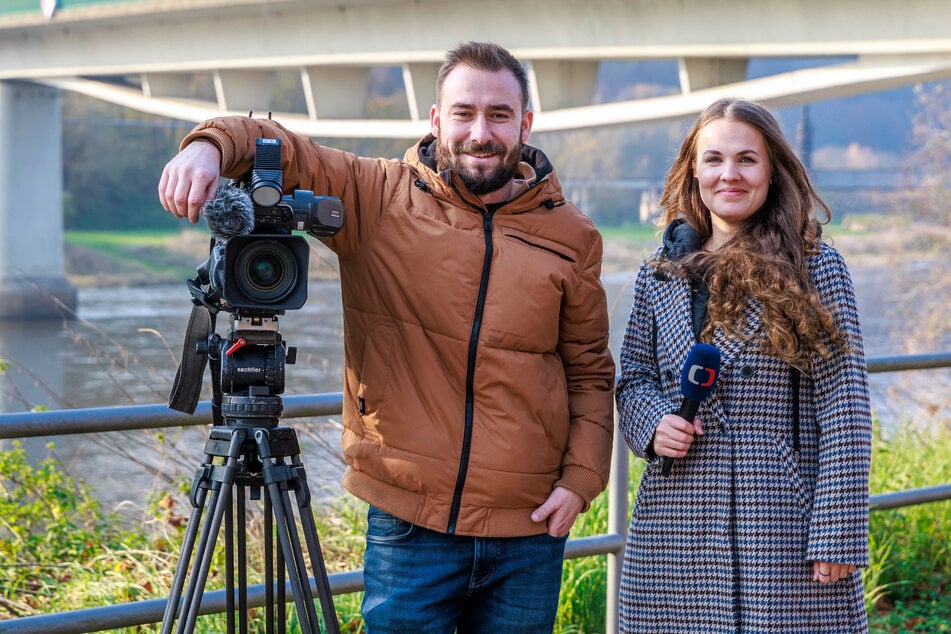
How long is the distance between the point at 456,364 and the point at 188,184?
2.24 feet

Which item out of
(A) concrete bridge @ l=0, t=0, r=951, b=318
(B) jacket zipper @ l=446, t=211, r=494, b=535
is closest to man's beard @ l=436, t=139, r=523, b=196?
(B) jacket zipper @ l=446, t=211, r=494, b=535

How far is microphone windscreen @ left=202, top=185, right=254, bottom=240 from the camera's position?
2088 mm

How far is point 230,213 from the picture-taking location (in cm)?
209

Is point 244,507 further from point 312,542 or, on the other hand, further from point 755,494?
point 755,494

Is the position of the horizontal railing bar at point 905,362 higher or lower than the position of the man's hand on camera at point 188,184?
lower

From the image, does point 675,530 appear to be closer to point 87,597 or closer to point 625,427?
point 625,427

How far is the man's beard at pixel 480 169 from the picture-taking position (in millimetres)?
2465

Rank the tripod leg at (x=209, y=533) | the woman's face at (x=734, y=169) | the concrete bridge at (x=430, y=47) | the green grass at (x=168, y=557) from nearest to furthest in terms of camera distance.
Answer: the tripod leg at (x=209, y=533)
the woman's face at (x=734, y=169)
the green grass at (x=168, y=557)
the concrete bridge at (x=430, y=47)

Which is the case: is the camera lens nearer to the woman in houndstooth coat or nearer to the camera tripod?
the camera tripod

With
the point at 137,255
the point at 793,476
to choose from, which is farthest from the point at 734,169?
the point at 137,255

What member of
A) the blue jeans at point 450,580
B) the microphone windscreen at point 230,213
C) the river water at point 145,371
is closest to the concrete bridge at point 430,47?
the river water at point 145,371

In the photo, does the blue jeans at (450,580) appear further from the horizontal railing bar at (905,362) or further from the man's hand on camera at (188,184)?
the horizontal railing bar at (905,362)

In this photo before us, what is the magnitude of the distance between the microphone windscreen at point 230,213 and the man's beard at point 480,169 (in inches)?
21.0

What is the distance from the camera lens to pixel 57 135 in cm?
2516
